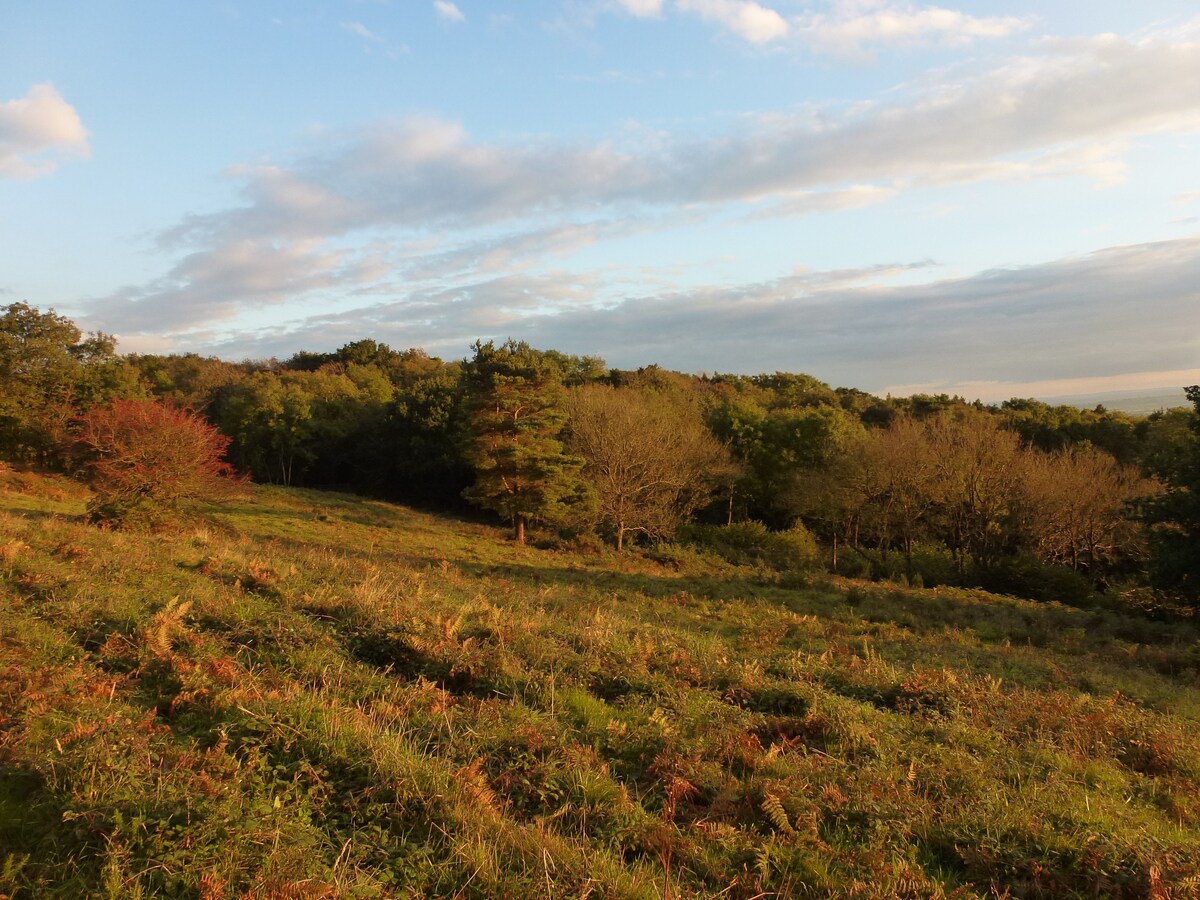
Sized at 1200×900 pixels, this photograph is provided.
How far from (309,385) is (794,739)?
202 ft

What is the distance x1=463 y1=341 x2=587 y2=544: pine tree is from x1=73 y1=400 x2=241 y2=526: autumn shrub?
13596mm

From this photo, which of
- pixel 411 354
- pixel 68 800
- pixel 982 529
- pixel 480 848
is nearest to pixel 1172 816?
pixel 480 848

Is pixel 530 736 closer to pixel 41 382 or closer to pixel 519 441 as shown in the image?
pixel 519 441

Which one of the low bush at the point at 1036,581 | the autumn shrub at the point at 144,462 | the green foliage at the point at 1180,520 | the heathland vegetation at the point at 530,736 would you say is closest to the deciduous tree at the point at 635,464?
the low bush at the point at 1036,581

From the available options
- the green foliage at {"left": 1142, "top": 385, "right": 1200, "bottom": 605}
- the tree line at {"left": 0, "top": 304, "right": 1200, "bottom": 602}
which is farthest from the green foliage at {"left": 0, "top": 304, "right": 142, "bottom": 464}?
the green foliage at {"left": 1142, "top": 385, "right": 1200, "bottom": 605}

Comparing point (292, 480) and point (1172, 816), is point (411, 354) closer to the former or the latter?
point (292, 480)

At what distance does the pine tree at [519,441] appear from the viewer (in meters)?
31.7

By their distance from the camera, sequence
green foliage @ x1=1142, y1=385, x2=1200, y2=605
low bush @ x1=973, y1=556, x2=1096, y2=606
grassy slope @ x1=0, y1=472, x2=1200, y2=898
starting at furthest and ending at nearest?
low bush @ x1=973, y1=556, x2=1096, y2=606, green foliage @ x1=1142, y1=385, x2=1200, y2=605, grassy slope @ x1=0, y1=472, x2=1200, y2=898

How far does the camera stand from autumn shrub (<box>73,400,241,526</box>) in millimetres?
17188

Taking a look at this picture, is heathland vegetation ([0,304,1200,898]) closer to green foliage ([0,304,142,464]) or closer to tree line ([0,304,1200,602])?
tree line ([0,304,1200,602])

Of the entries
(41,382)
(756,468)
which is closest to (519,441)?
(756,468)

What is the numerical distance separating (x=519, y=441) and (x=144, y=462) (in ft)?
53.5

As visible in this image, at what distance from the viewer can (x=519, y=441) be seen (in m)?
32.1

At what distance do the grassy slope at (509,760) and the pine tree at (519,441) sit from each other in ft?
73.9
